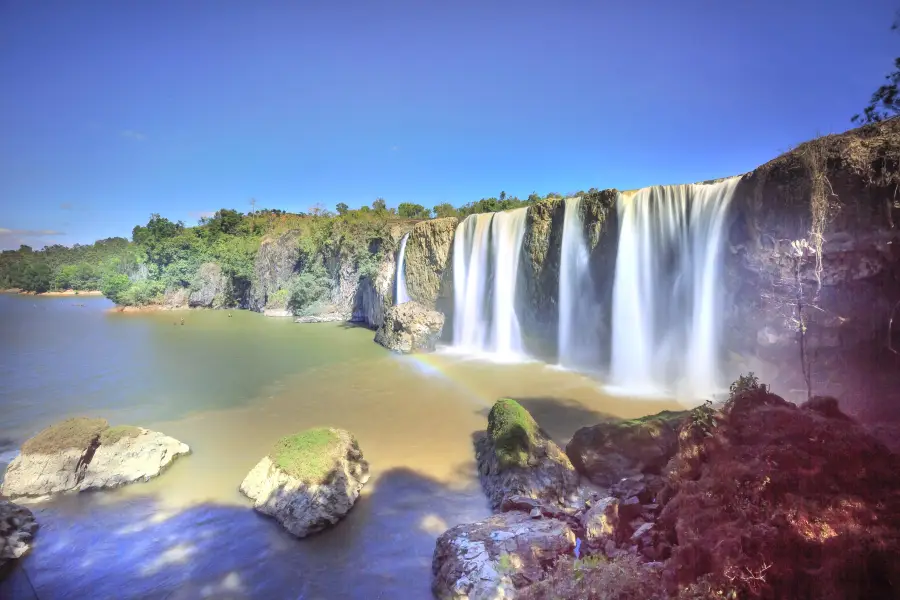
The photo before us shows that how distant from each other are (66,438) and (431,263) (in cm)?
1648

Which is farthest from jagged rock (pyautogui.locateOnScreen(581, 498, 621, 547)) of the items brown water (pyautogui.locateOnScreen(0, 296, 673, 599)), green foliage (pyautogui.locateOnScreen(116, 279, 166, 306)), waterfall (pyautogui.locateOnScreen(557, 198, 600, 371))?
green foliage (pyautogui.locateOnScreen(116, 279, 166, 306))

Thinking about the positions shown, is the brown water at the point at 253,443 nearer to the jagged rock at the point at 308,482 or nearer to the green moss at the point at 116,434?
the jagged rock at the point at 308,482

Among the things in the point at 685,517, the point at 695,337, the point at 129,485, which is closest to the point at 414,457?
the point at 129,485

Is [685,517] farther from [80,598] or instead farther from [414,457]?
[80,598]

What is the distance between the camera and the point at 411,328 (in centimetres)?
1859

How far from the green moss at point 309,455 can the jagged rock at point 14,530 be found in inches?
118

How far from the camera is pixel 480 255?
19.4 meters

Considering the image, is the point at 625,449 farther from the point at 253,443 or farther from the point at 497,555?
the point at 253,443

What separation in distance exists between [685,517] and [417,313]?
646 inches

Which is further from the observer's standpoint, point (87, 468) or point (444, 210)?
point (444, 210)

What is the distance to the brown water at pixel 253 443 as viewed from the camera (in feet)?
16.2

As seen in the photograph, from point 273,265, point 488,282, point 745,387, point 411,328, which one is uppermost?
point 273,265

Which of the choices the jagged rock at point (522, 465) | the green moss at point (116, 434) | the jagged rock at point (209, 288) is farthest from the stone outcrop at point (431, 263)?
the jagged rock at point (209, 288)

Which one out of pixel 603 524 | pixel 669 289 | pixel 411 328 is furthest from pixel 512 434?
pixel 411 328
